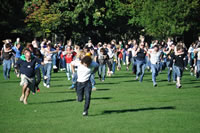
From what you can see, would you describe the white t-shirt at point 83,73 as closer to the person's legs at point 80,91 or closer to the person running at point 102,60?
the person's legs at point 80,91

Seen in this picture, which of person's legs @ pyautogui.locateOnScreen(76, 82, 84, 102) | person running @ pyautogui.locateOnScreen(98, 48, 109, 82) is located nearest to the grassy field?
person's legs @ pyautogui.locateOnScreen(76, 82, 84, 102)

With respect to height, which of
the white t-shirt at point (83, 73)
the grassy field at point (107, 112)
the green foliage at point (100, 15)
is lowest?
the grassy field at point (107, 112)

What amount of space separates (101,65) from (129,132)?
15872 mm

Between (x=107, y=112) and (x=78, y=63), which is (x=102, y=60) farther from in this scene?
(x=78, y=63)

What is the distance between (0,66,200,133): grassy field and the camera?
36.0 feet

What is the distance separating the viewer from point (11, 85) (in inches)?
909

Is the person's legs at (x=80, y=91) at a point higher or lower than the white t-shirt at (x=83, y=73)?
lower

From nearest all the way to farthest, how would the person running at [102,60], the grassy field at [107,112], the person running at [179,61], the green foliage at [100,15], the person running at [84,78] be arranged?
the grassy field at [107,112], the person running at [84,78], the person running at [179,61], the person running at [102,60], the green foliage at [100,15]

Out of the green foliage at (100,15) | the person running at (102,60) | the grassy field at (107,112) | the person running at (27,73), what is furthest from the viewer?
the green foliage at (100,15)

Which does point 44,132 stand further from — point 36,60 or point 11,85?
point 11,85

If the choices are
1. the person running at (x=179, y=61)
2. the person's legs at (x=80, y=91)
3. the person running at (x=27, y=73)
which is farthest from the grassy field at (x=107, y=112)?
the person running at (x=179, y=61)

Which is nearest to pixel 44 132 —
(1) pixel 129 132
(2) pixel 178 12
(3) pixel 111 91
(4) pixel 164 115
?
(1) pixel 129 132

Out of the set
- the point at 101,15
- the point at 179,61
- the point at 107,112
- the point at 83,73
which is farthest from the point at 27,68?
the point at 101,15

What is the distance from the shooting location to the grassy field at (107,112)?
10969mm
